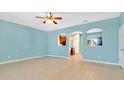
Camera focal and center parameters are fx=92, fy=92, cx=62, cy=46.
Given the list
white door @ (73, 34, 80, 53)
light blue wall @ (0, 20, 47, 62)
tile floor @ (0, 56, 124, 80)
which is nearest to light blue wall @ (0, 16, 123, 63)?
Answer: light blue wall @ (0, 20, 47, 62)

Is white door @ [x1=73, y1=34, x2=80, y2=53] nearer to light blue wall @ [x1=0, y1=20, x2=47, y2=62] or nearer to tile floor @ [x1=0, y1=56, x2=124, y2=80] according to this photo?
light blue wall @ [x1=0, y1=20, x2=47, y2=62]

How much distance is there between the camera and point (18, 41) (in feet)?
20.2

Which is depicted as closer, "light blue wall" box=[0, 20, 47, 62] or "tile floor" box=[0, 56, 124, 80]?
"tile floor" box=[0, 56, 124, 80]

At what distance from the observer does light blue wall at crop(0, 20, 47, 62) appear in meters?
5.35

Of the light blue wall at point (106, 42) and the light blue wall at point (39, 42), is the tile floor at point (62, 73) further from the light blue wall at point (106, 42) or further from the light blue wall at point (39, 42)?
the light blue wall at point (39, 42)

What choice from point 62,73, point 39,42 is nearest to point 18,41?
point 39,42

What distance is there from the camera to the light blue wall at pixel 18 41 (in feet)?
17.6

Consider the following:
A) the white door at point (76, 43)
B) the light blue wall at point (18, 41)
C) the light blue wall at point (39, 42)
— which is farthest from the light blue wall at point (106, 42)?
the white door at point (76, 43)
